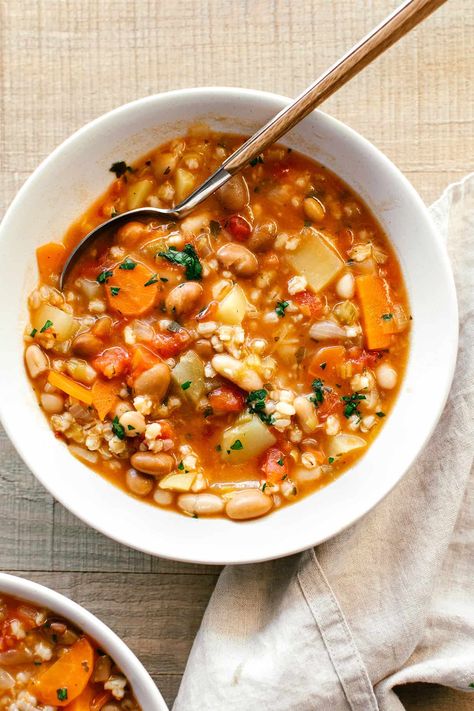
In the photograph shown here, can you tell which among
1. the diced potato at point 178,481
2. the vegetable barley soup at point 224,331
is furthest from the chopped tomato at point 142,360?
the diced potato at point 178,481

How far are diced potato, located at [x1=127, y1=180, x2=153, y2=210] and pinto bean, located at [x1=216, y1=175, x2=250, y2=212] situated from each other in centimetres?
33

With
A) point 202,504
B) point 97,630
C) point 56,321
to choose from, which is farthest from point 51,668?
point 56,321

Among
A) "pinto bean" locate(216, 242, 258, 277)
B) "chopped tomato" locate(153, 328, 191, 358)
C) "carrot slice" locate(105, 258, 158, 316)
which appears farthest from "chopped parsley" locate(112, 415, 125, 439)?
"pinto bean" locate(216, 242, 258, 277)

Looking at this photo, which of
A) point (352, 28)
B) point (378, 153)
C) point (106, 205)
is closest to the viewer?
point (378, 153)

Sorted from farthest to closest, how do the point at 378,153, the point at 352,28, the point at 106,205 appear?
the point at 352,28
the point at 106,205
the point at 378,153

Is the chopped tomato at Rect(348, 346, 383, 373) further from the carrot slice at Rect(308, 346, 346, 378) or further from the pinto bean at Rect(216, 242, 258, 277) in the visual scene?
the pinto bean at Rect(216, 242, 258, 277)

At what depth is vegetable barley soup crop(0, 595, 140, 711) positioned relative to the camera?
13.2 ft

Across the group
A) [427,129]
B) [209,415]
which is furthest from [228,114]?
[209,415]

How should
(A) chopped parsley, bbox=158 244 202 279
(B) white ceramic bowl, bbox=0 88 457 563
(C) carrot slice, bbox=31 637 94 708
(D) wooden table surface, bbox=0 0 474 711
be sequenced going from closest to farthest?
(B) white ceramic bowl, bbox=0 88 457 563 < (A) chopped parsley, bbox=158 244 202 279 < (C) carrot slice, bbox=31 637 94 708 < (D) wooden table surface, bbox=0 0 474 711

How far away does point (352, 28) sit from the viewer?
13.9 feet

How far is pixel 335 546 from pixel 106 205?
1.93 metres

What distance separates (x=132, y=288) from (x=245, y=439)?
0.85 metres

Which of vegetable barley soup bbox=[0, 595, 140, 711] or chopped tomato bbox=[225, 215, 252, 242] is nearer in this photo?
chopped tomato bbox=[225, 215, 252, 242]

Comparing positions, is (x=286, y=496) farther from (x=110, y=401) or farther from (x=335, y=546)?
(x=110, y=401)
